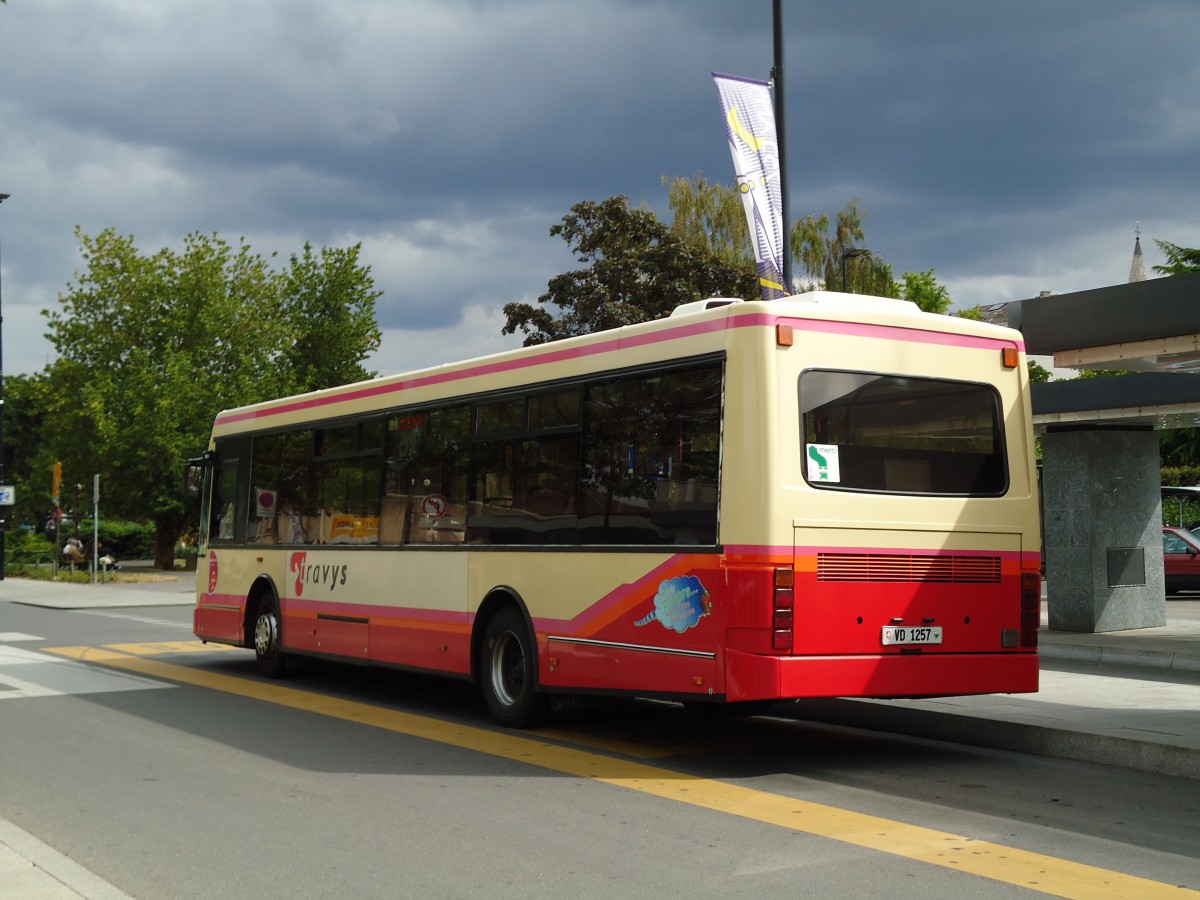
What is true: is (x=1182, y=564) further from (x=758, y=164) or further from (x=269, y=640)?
(x=269, y=640)

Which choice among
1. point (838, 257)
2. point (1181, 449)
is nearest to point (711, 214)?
point (838, 257)

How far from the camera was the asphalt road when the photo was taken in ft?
19.9

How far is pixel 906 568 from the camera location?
30.1 feet

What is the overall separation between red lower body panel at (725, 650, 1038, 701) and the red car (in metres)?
20.2

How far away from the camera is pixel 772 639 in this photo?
8.54 meters

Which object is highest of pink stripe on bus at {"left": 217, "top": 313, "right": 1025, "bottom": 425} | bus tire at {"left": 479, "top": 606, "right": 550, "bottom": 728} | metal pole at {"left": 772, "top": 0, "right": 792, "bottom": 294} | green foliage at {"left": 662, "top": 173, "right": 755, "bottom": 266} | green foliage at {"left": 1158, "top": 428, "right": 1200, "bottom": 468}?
green foliage at {"left": 662, "top": 173, "right": 755, "bottom": 266}

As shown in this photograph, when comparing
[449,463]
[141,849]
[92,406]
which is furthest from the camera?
[92,406]

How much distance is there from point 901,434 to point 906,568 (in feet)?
3.06

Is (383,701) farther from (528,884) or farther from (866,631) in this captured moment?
(528,884)

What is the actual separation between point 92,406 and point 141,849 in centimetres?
4344

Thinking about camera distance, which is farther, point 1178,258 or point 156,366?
point 1178,258

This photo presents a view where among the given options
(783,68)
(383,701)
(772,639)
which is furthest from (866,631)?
(783,68)

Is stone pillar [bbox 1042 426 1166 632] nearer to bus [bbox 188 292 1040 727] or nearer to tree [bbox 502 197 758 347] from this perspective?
bus [bbox 188 292 1040 727]

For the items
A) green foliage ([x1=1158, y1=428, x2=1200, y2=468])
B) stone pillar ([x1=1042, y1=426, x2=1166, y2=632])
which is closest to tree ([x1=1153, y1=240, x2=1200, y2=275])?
Answer: green foliage ([x1=1158, y1=428, x2=1200, y2=468])
